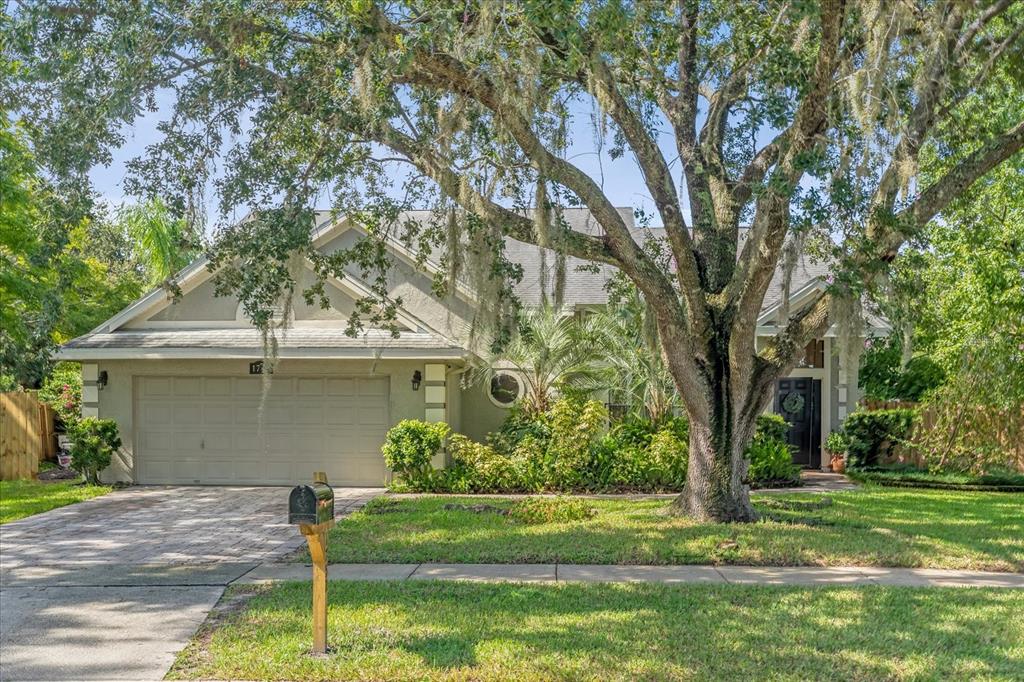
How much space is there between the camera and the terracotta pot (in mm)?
17625

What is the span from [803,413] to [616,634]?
13.5 m

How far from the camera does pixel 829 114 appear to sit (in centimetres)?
854

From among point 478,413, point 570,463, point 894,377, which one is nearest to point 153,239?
point 478,413

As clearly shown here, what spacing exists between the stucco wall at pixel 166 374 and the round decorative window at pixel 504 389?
2418 millimetres

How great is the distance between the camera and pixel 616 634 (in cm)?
593

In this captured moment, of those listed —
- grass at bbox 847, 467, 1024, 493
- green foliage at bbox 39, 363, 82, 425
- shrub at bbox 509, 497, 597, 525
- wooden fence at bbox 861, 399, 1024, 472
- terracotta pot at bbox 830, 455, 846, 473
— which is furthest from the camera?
green foliage at bbox 39, 363, 82, 425

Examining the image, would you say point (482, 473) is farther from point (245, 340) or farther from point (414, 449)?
point (245, 340)

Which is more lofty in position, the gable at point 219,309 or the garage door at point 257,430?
the gable at point 219,309

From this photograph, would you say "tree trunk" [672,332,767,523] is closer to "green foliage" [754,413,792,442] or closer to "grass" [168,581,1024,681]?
"grass" [168,581,1024,681]

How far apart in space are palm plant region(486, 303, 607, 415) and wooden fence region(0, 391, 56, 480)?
9.71m

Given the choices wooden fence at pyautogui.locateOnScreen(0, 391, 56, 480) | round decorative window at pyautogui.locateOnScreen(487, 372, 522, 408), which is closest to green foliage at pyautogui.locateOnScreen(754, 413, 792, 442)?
round decorative window at pyautogui.locateOnScreen(487, 372, 522, 408)

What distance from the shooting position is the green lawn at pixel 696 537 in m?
8.59

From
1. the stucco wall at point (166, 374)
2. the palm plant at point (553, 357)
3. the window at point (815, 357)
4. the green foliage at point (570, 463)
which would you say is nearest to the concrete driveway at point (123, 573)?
the stucco wall at point (166, 374)

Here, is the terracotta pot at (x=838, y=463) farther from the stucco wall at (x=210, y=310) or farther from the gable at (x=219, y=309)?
the stucco wall at (x=210, y=310)
